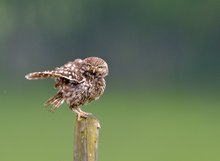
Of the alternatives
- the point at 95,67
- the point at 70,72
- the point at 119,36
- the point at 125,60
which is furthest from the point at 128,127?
the point at 119,36

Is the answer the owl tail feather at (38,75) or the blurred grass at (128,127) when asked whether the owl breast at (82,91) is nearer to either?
the owl tail feather at (38,75)

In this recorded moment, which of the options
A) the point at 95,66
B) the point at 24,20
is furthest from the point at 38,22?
the point at 95,66

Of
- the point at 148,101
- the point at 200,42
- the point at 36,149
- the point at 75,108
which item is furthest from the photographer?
the point at 200,42

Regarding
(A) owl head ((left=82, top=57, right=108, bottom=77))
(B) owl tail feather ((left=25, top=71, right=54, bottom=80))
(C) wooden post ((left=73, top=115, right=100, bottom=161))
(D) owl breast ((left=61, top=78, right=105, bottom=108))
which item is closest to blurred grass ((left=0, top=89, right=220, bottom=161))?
(A) owl head ((left=82, top=57, right=108, bottom=77))

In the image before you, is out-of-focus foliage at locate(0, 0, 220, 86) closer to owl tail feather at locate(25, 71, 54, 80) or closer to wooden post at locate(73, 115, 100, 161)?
owl tail feather at locate(25, 71, 54, 80)

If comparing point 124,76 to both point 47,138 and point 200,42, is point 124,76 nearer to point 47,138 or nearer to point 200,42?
point 200,42
